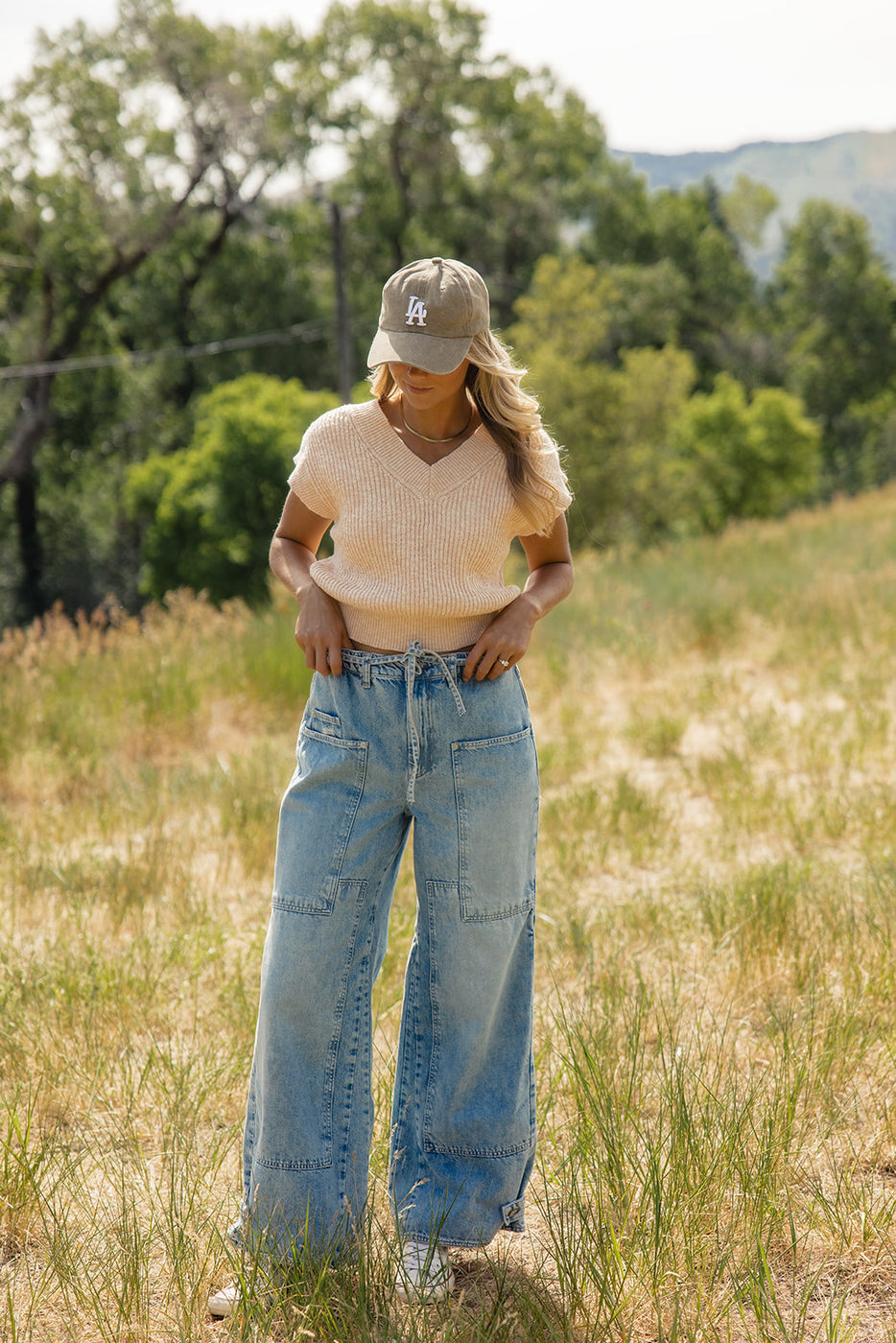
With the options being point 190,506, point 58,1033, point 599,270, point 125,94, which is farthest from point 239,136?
point 58,1033

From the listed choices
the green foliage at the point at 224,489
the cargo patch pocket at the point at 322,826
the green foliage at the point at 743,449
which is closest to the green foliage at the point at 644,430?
the green foliage at the point at 743,449

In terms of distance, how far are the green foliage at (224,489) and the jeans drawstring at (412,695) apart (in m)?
26.3

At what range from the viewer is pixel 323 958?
2.11 metres

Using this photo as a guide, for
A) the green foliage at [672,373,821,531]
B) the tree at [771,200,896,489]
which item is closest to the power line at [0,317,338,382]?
the green foliage at [672,373,821,531]

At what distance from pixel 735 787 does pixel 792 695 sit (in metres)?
2.18

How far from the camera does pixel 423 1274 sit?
2.10 meters

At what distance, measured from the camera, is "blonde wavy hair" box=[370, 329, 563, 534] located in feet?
6.98

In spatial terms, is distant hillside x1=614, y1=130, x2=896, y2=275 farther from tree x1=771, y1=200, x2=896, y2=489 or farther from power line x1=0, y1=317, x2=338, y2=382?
power line x1=0, y1=317, x2=338, y2=382

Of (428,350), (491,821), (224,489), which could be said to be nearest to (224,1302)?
(491,821)

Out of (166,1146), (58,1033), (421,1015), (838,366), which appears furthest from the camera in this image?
(838,366)

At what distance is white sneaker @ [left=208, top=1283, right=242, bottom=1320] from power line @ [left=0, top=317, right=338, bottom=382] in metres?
26.8

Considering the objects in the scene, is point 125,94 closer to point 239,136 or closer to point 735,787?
point 239,136

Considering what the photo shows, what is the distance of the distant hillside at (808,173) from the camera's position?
49.1m

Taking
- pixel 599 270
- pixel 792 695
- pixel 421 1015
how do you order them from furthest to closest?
1. pixel 599 270
2. pixel 792 695
3. pixel 421 1015
